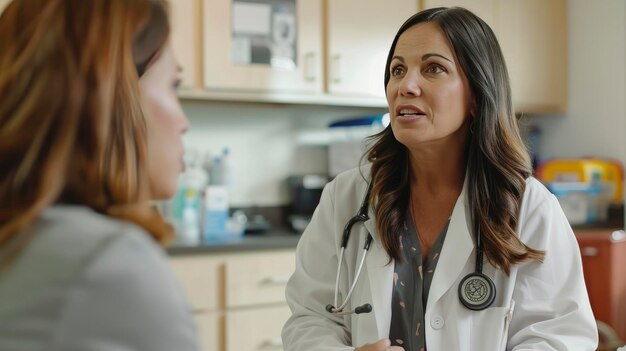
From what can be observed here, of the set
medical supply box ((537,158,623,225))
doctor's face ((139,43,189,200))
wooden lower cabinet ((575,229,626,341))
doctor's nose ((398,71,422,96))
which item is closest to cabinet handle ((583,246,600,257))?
wooden lower cabinet ((575,229,626,341))

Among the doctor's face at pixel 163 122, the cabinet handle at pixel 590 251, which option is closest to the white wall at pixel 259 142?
the cabinet handle at pixel 590 251

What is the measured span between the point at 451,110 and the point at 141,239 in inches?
34.0

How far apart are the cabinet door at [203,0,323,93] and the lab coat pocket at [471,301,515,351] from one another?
1.62m

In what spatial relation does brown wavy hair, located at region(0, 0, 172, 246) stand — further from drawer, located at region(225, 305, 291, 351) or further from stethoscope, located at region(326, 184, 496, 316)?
drawer, located at region(225, 305, 291, 351)

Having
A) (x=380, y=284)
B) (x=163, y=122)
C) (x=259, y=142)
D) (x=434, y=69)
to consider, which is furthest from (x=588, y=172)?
(x=163, y=122)

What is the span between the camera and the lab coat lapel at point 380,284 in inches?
47.6

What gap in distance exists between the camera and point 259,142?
9.57ft

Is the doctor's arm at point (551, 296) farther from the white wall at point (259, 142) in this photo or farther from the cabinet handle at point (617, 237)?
the white wall at point (259, 142)

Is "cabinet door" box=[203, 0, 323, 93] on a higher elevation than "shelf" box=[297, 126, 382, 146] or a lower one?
higher

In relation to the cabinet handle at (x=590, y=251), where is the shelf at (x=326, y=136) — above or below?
above

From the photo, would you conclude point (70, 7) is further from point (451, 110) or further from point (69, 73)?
point (451, 110)

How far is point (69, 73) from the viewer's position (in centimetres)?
56

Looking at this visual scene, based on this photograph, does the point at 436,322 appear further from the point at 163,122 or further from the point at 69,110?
the point at 69,110

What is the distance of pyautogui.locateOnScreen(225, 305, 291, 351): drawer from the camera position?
7.64 feet
